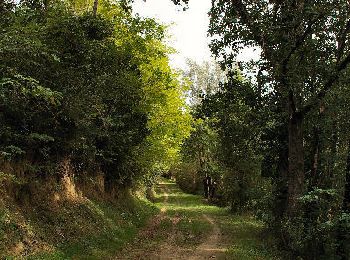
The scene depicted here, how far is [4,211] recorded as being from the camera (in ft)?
38.1

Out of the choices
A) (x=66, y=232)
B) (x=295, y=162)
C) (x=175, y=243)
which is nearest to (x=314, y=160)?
(x=295, y=162)

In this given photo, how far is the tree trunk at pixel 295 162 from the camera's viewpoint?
16.5 metres

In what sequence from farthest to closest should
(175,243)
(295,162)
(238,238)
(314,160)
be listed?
(238,238) → (314,160) → (175,243) → (295,162)

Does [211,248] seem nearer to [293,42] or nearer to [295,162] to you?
[295,162]

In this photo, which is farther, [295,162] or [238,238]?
[238,238]

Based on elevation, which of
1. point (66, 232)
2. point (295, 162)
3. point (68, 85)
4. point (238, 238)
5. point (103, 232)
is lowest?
point (238, 238)

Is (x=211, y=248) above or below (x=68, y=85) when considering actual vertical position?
below

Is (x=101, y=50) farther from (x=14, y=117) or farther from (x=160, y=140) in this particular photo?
(x=160, y=140)

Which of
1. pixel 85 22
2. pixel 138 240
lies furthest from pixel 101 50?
pixel 138 240

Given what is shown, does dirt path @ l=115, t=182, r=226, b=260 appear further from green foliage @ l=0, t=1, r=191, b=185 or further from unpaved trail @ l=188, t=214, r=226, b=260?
green foliage @ l=0, t=1, r=191, b=185

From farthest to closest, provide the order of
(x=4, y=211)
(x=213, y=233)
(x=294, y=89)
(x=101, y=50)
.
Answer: (x=213, y=233) → (x=101, y=50) → (x=294, y=89) → (x=4, y=211)

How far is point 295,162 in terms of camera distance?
16.6 meters

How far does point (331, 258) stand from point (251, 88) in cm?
824

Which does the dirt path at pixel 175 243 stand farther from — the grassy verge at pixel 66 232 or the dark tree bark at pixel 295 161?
the dark tree bark at pixel 295 161
